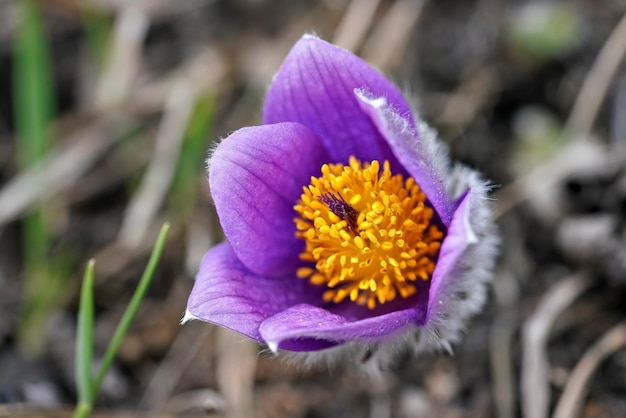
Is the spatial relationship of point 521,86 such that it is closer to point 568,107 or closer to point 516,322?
point 568,107

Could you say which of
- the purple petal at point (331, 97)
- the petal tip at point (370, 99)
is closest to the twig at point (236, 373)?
the purple petal at point (331, 97)

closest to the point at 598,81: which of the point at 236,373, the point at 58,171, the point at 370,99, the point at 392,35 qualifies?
the point at 392,35

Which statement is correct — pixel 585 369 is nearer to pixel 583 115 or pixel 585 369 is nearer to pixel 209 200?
pixel 583 115

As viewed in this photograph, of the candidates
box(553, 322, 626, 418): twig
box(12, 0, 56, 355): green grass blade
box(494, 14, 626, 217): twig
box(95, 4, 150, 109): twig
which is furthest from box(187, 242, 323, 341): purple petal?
box(95, 4, 150, 109): twig

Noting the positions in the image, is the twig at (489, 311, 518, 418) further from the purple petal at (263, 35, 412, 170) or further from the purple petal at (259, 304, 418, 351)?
the purple petal at (263, 35, 412, 170)

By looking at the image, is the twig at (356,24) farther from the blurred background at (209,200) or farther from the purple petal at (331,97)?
the purple petal at (331,97)

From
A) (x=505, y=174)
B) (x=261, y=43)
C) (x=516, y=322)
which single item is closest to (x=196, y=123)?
(x=261, y=43)
